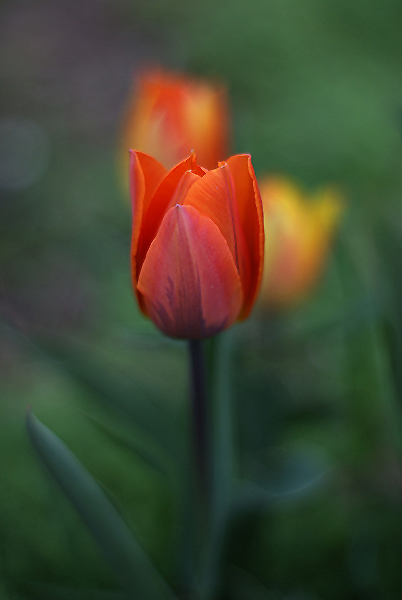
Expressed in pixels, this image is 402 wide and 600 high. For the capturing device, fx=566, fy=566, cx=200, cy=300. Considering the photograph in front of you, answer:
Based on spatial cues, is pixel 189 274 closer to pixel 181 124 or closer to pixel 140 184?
pixel 140 184

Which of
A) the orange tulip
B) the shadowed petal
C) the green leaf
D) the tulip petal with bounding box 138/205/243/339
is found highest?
the orange tulip

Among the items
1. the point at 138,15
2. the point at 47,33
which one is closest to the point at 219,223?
the point at 47,33

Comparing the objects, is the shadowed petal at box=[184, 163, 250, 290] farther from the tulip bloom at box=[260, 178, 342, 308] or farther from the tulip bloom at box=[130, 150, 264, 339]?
the tulip bloom at box=[260, 178, 342, 308]

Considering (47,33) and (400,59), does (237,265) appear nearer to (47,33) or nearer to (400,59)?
(400,59)

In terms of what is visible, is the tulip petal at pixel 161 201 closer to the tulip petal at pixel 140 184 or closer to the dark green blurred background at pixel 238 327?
the tulip petal at pixel 140 184

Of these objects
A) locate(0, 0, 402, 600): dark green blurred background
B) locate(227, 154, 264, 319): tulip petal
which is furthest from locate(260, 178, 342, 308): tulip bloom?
locate(227, 154, 264, 319): tulip petal
